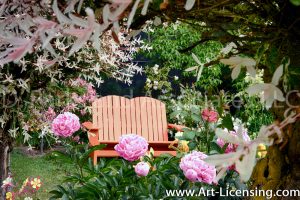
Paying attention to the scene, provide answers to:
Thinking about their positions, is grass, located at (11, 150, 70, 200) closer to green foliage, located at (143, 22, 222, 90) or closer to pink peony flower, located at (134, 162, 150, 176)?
green foliage, located at (143, 22, 222, 90)

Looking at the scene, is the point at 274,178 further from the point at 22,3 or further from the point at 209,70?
the point at 209,70

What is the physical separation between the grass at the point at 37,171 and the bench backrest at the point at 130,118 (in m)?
0.79

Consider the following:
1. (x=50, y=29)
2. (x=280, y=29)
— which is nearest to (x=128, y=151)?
(x=280, y=29)

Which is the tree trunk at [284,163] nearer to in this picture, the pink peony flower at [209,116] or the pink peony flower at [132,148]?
the pink peony flower at [132,148]

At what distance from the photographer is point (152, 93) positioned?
906cm

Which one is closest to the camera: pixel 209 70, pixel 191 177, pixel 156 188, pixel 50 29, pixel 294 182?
pixel 50 29

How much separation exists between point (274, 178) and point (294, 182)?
0.19 ft

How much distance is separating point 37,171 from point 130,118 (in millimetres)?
1465

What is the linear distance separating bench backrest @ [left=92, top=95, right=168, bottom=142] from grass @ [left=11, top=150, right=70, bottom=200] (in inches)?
31.1

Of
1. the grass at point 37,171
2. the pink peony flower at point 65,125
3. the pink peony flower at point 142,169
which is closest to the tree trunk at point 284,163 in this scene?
the pink peony flower at point 142,169

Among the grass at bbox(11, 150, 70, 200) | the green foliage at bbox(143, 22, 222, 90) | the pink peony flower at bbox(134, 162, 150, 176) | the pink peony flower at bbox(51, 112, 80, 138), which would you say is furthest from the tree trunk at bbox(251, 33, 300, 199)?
the green foliage at bbox(143, 22, 222, 90)

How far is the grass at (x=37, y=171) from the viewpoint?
6.27 m

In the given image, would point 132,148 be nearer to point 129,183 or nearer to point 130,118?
point 129,183

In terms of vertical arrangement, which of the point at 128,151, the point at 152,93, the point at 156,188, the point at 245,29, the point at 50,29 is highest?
the point at 152,93
